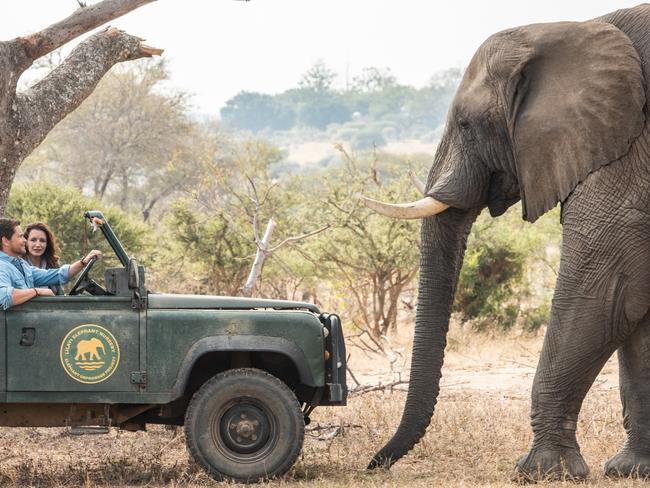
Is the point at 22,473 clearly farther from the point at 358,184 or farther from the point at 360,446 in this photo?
the point at 358,184

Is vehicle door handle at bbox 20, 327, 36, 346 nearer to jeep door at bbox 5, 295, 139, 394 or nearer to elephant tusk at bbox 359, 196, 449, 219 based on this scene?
jeep door at bbox 5, 295, 139, 394

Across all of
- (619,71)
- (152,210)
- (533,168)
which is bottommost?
(152,210)

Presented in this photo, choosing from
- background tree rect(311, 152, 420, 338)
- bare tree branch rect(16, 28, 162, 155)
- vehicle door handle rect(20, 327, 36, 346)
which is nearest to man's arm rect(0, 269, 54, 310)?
vehicle door handle rect(20, 327, 36, 346)

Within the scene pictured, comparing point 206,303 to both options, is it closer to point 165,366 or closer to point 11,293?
point 165,366

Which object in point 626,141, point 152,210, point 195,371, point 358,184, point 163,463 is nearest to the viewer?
point 626,141

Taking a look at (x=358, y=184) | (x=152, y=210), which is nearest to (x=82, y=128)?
(x=152, y=210)

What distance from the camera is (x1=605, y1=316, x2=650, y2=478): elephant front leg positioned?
7910 millimetres

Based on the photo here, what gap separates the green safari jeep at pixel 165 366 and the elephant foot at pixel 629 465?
76.1 inches

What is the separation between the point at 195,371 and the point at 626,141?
3.15 meters

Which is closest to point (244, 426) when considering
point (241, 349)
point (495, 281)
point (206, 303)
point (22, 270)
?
point (241, 349)

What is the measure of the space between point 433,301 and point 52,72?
174 inches

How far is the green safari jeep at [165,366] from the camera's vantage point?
7363 millimetres

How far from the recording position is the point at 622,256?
716 cm

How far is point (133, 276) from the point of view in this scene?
744cm
